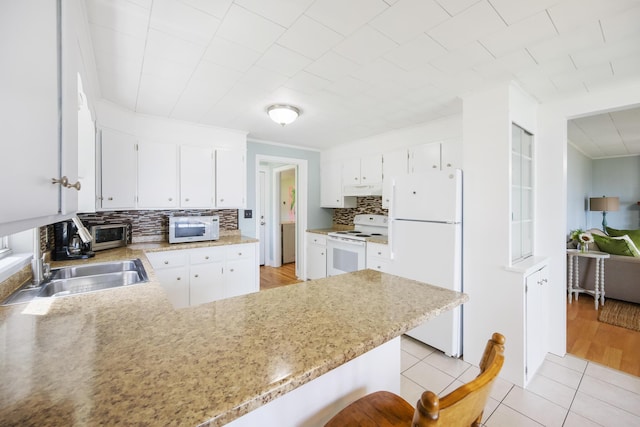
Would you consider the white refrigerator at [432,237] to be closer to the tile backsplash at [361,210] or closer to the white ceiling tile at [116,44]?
the tile backsplash at [361,210]

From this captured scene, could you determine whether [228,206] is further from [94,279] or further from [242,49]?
[242,49]

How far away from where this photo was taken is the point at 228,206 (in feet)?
11.5

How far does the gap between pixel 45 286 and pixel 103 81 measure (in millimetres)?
1579

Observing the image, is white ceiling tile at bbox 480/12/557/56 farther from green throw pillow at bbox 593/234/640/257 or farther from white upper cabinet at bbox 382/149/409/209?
green throw pillow at bbox 593/234/640/257

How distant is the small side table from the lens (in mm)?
3555

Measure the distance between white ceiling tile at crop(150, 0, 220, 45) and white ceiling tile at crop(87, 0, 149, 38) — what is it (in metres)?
0.06

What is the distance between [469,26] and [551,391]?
254 cm

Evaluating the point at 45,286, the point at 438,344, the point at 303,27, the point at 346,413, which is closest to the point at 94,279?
the point at 45,286

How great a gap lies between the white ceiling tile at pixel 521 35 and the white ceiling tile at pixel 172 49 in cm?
175

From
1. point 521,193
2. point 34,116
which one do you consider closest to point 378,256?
point 521,193

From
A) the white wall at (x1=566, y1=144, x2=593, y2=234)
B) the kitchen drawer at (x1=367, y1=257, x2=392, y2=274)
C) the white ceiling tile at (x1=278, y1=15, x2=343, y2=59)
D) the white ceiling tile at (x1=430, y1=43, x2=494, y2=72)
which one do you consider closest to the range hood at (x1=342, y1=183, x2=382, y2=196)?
the kitchen drawer at (x1=367, y1=257, x2=392, y2=274)

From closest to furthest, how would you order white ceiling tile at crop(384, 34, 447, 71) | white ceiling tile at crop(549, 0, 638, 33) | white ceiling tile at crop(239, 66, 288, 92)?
white ceiling tile at crop(549, 0, 638, 33), white ceiling tile at crop(384, 34, 447, 71), white ceiling tile at crop(239, 66, 288, 92)

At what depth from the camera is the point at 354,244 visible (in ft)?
12.0

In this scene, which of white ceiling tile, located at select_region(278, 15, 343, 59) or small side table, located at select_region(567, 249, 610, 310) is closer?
white ceiling tile, located at select_region(278, 15, 343, 59)
